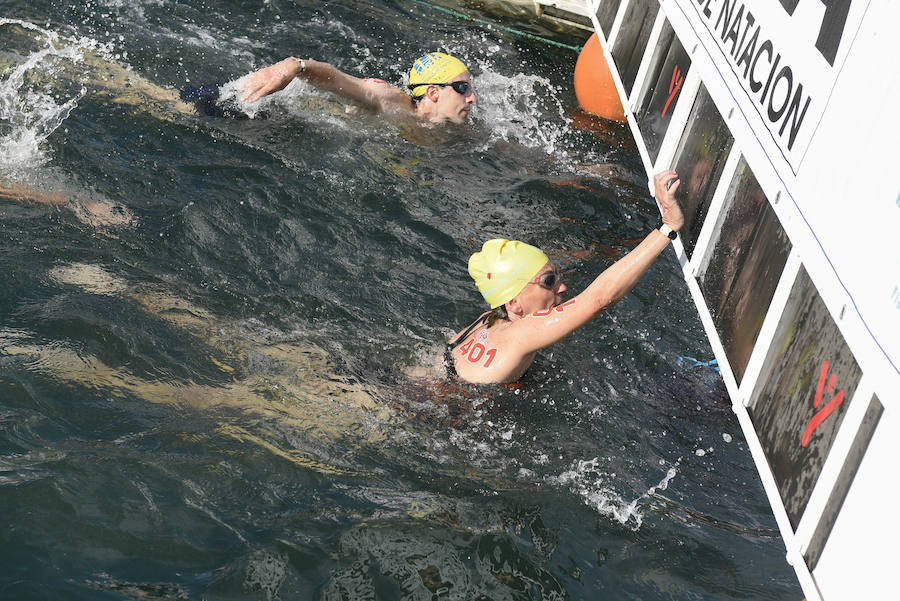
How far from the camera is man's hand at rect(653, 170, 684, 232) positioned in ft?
14.3

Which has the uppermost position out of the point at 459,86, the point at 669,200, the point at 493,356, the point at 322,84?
the point at 669,200

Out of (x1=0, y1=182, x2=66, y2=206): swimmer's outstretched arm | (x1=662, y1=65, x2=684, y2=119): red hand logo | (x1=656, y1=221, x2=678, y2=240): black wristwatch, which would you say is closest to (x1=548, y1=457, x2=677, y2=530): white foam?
(x1=656, y1=221, x2=678, y2=240): black wristwatch

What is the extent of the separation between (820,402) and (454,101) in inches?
223

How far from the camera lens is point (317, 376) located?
213 inches

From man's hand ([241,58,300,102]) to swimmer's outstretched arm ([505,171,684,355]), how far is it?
303 centimetres

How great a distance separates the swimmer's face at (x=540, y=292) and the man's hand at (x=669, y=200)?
0.81m

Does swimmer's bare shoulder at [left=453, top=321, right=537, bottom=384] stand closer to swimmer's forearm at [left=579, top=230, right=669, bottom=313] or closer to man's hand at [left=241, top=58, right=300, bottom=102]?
swimmer's forearm at [left=579, top=230, right=669, bottom=313]

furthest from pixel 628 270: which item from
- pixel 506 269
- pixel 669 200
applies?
pixel 506 269

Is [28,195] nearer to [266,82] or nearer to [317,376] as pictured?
[266,82]

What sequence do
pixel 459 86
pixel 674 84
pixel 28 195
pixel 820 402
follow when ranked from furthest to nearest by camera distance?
pixel 459 86 < pixel 28 195 < pixel 674 84 < pixel 820 402

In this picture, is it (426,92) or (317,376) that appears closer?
(317,376)

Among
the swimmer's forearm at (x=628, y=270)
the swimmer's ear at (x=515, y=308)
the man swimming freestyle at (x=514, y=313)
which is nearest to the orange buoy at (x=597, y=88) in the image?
the man swimming freestyle at (x=514, y=313)

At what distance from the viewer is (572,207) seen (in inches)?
312

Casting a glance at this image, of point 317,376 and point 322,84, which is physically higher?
point 322,84
